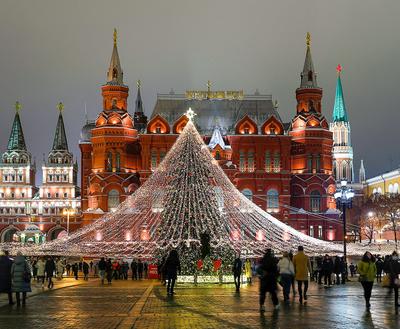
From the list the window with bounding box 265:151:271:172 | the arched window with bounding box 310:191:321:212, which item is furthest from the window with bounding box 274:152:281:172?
the arched window with bounding box 310:191:321:212

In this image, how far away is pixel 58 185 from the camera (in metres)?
141

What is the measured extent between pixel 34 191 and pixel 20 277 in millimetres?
123122

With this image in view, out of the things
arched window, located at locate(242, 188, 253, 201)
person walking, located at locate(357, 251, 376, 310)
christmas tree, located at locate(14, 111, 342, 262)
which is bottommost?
person walking, located at locate(357, 251, 376, 310)

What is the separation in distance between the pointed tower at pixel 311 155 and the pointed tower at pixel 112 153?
65.3 feet

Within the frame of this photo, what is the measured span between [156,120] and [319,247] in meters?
50.9

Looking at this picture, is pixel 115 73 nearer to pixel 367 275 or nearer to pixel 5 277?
pixel 5 277

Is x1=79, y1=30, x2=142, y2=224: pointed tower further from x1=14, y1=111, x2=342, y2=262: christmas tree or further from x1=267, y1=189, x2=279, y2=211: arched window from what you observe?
x1=14, y1=111, x2=342, y2=262: christmas tree

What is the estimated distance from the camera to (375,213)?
10531 cm

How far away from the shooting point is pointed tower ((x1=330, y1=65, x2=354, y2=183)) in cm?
16312

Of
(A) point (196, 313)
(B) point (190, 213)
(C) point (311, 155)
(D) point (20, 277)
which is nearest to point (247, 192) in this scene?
(C) point (311, 155)

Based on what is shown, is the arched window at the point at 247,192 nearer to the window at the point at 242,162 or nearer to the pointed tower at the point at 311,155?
the window at the point at 242,162

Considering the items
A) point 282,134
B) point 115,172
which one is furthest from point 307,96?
point 115,172

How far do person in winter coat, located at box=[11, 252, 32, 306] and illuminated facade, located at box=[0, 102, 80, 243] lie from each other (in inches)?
4245

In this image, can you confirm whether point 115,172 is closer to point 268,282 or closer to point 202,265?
point 202,265
